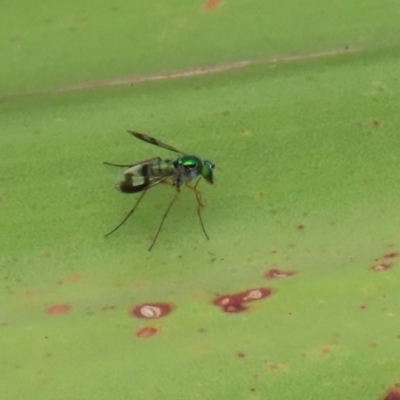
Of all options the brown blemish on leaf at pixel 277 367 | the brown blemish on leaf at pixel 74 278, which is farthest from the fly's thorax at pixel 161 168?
the brown blemish on leaf at pixel 277 367

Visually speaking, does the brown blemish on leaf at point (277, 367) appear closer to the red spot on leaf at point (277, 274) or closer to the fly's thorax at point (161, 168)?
the red spot on leaf at point (277, 274)

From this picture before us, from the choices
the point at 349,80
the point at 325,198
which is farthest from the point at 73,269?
the point at 349,80

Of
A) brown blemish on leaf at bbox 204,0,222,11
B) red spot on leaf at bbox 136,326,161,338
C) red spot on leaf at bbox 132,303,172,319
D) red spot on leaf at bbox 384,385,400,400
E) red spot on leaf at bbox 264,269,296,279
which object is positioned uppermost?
brown blemish on leaf at bbox 204,0,222,11

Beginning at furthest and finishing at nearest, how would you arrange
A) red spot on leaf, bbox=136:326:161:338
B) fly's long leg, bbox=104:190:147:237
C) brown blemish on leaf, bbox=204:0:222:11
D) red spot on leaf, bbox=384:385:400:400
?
brown blemish on leaf, bbox=204:0:222:11 → fly's long leg, bbox=104:190:147:237 → red spot on leaf, bbox=136:326:161:338 → red spot on leaf, bbox=384:385:400:400

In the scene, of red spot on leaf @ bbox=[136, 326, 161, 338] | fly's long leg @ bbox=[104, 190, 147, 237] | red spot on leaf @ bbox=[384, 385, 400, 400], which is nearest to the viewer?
red spot on leaf @ bbox=[384, 385, 400, 400]

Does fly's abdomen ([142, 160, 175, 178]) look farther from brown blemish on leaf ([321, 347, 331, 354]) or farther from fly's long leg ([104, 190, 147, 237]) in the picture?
brown blemish on leaf ([321, 347, 331, 354])

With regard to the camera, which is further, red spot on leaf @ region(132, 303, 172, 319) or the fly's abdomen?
the fly's abdomen

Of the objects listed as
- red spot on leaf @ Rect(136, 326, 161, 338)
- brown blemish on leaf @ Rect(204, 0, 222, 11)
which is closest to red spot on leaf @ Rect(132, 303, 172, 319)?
red spot on leaf @ Rect(136, 326, 161, 338)

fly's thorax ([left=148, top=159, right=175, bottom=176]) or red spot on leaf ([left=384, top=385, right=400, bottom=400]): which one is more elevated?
fly's thorax ([left=148, top=159, right=175, bottom=176])
